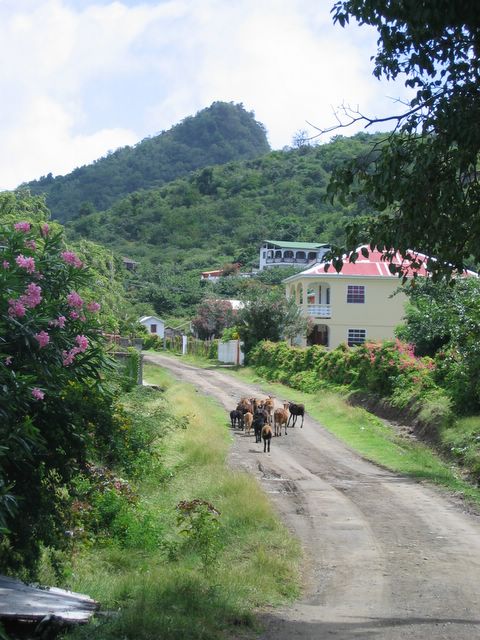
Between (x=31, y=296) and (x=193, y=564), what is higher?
(x=31, y=296)

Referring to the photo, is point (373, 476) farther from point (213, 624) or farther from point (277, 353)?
point (277, 353)

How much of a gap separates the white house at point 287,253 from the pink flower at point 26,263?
329ft

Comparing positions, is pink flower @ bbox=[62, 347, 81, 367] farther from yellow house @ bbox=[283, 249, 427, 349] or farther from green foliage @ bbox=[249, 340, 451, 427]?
yellow house @ bbox=[283, 249, 427, 349]

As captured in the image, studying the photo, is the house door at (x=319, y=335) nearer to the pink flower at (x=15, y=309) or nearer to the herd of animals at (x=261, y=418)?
the herd of animals at (x=261, y=418)

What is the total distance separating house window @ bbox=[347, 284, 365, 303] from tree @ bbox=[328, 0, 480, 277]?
142 ft

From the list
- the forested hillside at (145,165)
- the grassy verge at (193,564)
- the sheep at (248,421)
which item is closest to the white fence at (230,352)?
the sheep at (248,421)

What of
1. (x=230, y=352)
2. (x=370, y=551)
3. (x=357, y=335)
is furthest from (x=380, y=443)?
(x=230, y=352)

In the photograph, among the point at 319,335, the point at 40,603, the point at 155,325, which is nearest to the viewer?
the point at 40,603

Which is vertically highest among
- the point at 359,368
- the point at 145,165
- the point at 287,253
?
the point at 145,165

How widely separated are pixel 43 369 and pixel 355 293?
153ft

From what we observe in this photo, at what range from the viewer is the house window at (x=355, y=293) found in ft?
172

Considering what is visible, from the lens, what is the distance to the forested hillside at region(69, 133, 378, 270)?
118125 millimetres

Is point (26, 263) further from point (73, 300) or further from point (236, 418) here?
point (236, 418)

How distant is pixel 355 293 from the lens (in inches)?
2067
